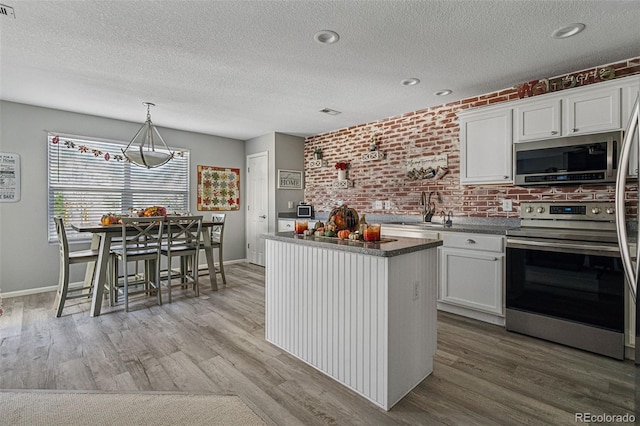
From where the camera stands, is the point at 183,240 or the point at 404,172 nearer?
the point at 183,240

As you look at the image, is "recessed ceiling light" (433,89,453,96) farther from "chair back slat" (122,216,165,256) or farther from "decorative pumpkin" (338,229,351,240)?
"chair back slat" (122,216,165,256)

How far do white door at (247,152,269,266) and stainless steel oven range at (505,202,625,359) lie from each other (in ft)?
13.1

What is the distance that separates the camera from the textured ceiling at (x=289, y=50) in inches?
81.4

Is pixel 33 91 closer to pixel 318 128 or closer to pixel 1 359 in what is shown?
pixel 1 359

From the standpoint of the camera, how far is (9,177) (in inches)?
154

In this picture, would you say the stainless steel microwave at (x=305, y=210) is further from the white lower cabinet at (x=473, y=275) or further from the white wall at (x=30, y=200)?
the white wall at (x=30, y=200)

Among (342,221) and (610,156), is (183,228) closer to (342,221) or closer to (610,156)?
(342,221)

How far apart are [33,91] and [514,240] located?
5.14m

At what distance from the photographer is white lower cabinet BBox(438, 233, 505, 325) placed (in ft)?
9.73

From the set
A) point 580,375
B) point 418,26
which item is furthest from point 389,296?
point 418,26

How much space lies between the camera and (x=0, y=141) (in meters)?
3.84

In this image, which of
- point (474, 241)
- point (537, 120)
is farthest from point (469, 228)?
point (537, 120)

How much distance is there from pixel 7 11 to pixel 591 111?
14.3ft

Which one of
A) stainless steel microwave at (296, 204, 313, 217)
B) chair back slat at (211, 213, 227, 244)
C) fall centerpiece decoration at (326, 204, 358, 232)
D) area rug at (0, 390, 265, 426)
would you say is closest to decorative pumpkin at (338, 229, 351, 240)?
fall centerpiece decoration at (326, 204, 358, 232)
